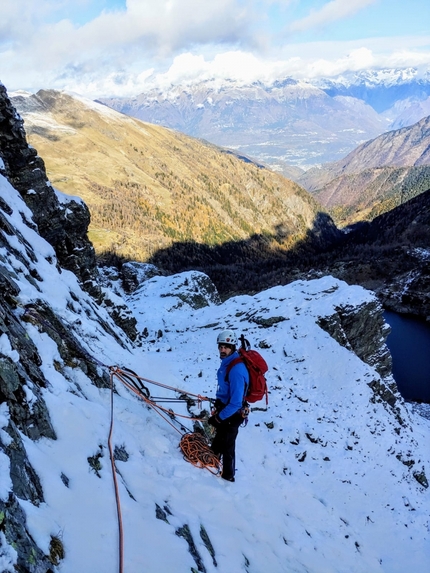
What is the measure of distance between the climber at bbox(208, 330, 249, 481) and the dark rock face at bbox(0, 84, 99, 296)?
676 inches

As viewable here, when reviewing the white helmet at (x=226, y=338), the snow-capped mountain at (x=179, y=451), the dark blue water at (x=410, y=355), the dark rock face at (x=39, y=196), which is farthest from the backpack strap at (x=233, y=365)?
the dark blue water at (x=410, y=355)

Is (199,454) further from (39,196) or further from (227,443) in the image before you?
(39,196)

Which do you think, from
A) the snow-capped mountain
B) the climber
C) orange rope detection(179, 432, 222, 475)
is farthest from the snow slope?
the climber

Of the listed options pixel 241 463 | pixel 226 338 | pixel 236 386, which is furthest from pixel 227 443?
pixel 241 463

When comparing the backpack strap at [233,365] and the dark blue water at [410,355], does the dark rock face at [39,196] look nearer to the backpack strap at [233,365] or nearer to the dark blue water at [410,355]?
the backpack strap at [233,365]

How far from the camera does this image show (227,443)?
10.2 meters

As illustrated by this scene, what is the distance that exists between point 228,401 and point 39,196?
1901 cm

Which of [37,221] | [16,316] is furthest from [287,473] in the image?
[37,221]

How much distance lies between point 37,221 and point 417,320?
121 m

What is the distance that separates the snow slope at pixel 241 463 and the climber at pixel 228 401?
760 millimetres

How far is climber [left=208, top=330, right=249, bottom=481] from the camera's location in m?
9.35

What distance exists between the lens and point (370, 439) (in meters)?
20.6

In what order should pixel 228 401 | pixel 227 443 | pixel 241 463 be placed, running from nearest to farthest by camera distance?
pixel 228 401, pixel 227 443, pixel 241 463

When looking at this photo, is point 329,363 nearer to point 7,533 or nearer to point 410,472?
point 410,472
